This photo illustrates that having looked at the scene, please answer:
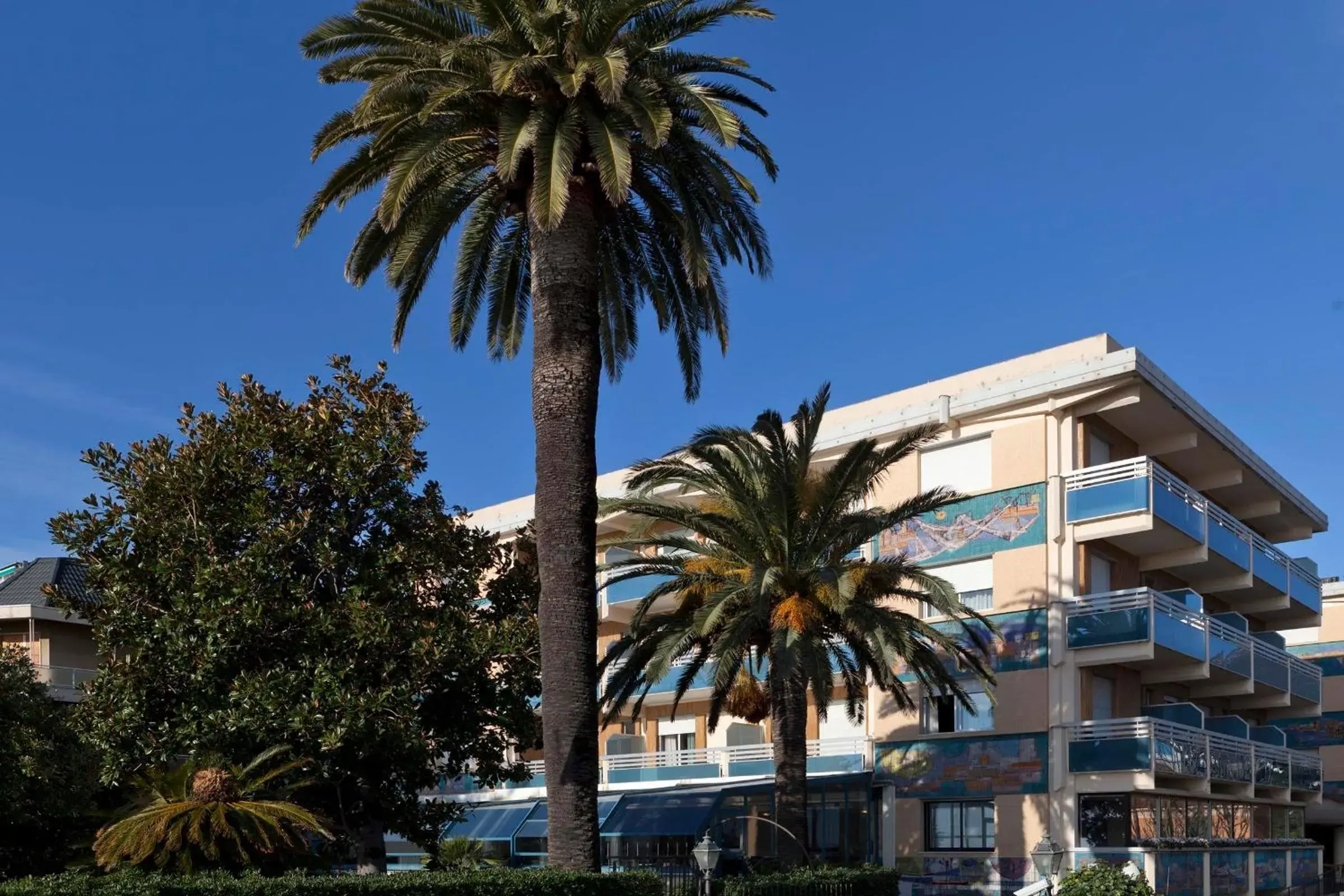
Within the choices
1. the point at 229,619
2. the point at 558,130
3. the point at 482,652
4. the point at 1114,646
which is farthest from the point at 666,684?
the point at 558,130

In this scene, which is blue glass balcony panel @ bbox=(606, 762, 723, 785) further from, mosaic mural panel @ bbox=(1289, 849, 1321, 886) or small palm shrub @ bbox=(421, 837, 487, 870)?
mosaic mural panel @ bbox=(1289, 849, 1321, 886)

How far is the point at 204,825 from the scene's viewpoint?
61.3 ft

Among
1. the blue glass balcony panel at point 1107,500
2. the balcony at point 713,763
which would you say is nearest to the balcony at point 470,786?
the balcony at point 713,763

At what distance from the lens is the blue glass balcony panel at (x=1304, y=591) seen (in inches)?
1542

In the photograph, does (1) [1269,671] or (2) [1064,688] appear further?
(1) [1269,671]

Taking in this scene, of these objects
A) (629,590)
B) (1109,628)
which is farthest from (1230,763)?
(629,590)

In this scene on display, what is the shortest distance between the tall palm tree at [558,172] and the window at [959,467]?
13.1 meters

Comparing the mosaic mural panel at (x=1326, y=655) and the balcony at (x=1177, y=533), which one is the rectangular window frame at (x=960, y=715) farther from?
the mosaic mural panel at (x=1326, y=655)

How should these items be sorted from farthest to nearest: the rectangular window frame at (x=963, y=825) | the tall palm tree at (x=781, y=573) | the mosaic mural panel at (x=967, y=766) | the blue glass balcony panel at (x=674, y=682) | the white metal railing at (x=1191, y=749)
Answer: the blue glass balcony panel at (x=674, y=682) → the rectangular window frame at (x=963, y=825) → the mosaic mural panel at (x=967, y=766) → the white metal railing at (x=1191, y=749) → the tall palm tree at (x=781, y=573)

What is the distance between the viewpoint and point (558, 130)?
19.0 meters

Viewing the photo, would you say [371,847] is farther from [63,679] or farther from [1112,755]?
[63,679]

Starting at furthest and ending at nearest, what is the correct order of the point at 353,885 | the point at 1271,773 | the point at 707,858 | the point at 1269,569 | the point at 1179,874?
the point at 1269,569 < the point at 1271,773 < the point at 1179,874 < the point at 707,858 < the point at 353,885

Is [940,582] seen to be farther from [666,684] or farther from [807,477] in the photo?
[666,684]

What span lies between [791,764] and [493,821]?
17.8 metres
